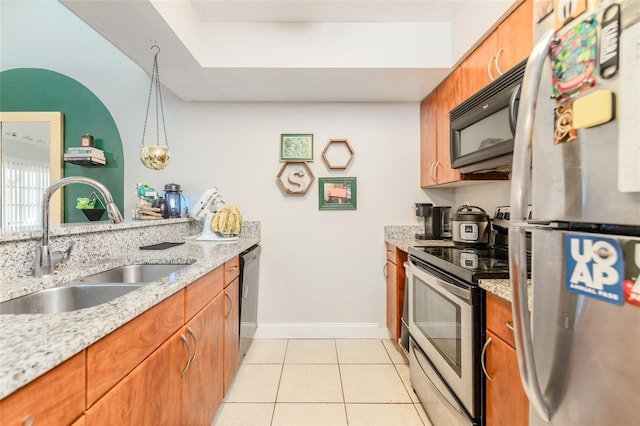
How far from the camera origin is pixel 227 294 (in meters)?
1.69

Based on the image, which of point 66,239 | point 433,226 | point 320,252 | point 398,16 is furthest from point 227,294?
point 398,16

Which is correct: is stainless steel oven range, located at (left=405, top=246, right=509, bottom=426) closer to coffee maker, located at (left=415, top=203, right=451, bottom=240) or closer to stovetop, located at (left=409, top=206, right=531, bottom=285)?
stovetop, located at (left=409, top=206, right=531, bottom=285)

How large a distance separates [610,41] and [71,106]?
362cm

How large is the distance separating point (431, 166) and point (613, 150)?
1.97 meters

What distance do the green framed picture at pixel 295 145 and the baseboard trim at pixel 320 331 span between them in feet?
5.13

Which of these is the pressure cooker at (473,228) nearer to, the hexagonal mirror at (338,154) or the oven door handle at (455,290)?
the oven door handle at (455,290)

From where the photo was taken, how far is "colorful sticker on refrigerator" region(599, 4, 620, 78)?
492mm

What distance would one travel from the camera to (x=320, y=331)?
2.62 meters

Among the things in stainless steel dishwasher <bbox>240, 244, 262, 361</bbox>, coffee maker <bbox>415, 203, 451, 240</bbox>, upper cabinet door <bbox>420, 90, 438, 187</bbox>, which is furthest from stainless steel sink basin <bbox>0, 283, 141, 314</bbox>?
upper cabinet door <bbox>420, 90, 438, 187</bbox>

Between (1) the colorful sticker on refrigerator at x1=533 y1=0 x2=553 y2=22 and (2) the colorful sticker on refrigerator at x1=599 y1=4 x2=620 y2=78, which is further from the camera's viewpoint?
(1) the colorful sticker on refrigerator at x1=533 y1=0 x2=553 y2=22

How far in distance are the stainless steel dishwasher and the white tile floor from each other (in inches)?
8.4

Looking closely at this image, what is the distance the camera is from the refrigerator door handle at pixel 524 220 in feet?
1.92

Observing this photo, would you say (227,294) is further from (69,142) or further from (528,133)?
(69,142)

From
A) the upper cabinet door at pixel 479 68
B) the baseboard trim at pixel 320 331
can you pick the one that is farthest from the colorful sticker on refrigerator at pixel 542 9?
the baseboard trim at pixel 320 331
